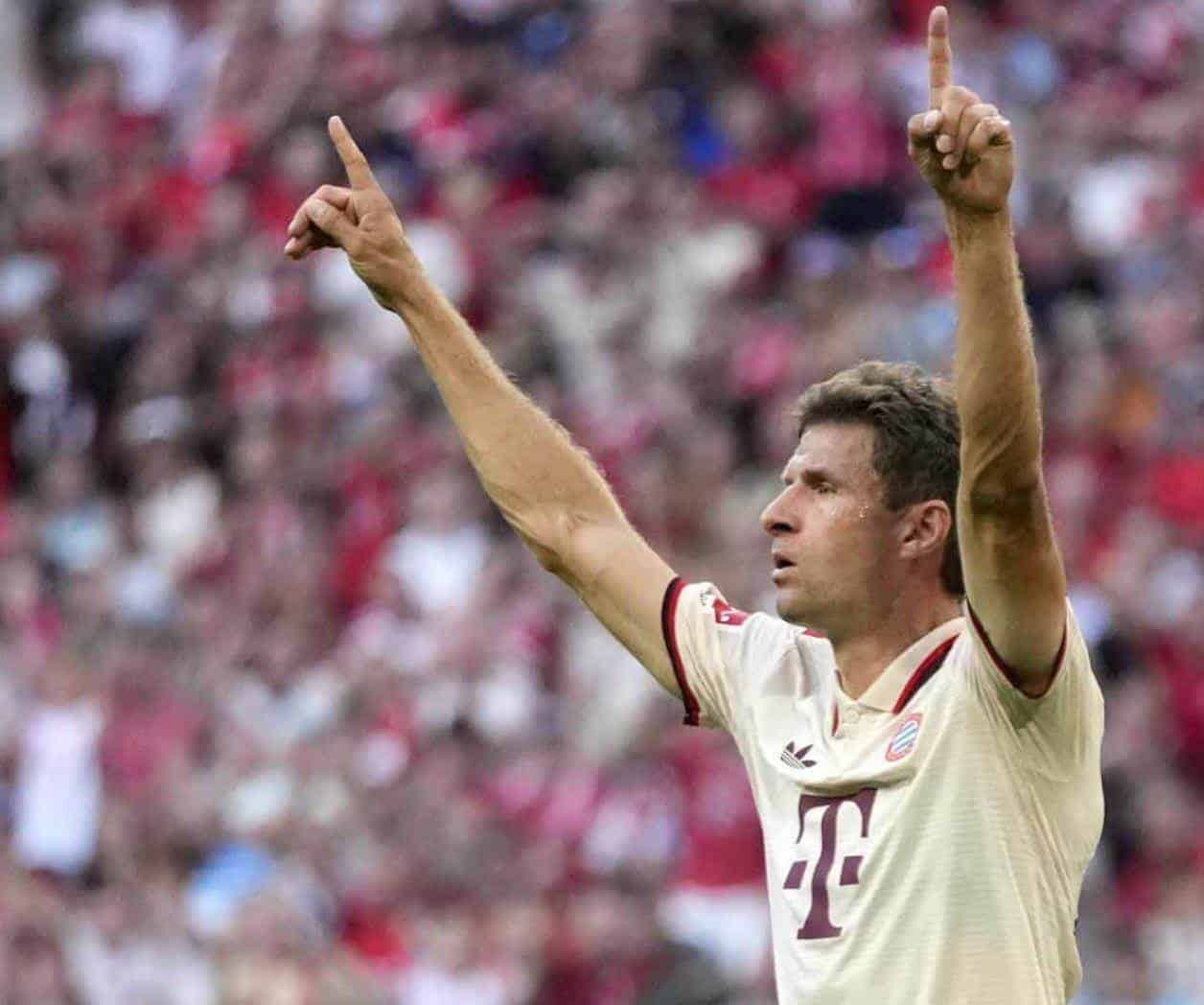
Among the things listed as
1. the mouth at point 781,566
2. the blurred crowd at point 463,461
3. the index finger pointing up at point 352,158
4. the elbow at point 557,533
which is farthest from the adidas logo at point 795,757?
the blurred crowd at point 463,461

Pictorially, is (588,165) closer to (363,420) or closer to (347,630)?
(363,420)

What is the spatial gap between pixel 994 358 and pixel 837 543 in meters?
0.65

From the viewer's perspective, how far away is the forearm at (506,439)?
4539mm

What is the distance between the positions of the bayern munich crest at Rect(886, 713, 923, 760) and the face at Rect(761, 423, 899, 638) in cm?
22

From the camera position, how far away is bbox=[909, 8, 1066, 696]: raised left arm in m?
3.49

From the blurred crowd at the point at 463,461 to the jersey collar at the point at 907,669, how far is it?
4006 mm

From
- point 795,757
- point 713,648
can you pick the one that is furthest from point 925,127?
point 713,648

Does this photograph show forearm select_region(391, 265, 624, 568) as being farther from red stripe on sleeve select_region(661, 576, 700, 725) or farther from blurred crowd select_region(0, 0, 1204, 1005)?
blurred crowd select_region(0, 0, 1204, 1005)

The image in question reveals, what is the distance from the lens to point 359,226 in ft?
Answer: 14.6

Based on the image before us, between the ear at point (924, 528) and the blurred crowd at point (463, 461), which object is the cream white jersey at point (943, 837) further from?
the blurred crowd at point (463, 461)

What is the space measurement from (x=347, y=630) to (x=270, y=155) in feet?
10.4

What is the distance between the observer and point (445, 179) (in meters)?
11.8

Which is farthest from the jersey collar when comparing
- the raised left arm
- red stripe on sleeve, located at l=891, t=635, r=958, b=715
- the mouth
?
the raised left arm

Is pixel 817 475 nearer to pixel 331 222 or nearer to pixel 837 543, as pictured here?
pixel 837 543
